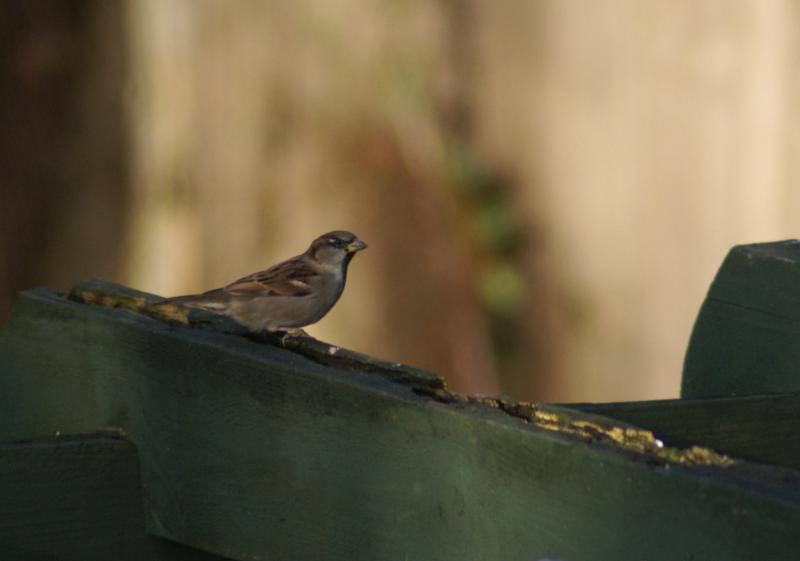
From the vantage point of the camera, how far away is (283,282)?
399cm

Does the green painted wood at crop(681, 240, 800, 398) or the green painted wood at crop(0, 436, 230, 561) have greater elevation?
the green painted wood at crop(681, 240, 800, 398)

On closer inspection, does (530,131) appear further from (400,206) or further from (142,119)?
(142,119)

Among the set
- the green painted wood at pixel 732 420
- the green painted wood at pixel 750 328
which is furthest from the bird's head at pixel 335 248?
the green painted wood at pixel 732 420

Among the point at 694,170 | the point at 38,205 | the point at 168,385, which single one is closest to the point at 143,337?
the point at 168,385

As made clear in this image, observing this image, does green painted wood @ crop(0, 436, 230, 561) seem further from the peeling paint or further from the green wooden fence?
the peeling paint

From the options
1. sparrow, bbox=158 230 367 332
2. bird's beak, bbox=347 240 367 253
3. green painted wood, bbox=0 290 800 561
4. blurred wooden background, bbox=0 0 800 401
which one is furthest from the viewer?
blurred wooden background, bbox=0 0 800 401

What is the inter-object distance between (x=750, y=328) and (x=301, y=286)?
7.08 feet

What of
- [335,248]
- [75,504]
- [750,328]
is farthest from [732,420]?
[335,248]

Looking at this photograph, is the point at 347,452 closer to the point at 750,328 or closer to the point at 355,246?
the point at 750,328

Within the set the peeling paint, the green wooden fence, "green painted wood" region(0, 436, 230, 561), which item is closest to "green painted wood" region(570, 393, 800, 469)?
the green wooden fence

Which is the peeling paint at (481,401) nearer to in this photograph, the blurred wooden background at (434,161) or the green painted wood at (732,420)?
the green painted wood at (732,420)

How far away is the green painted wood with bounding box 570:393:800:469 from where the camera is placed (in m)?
1.56

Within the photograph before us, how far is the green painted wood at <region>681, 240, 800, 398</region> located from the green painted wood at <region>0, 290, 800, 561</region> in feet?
2.43

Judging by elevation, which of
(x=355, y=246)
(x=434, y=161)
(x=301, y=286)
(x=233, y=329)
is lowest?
(x=301, y=286)
